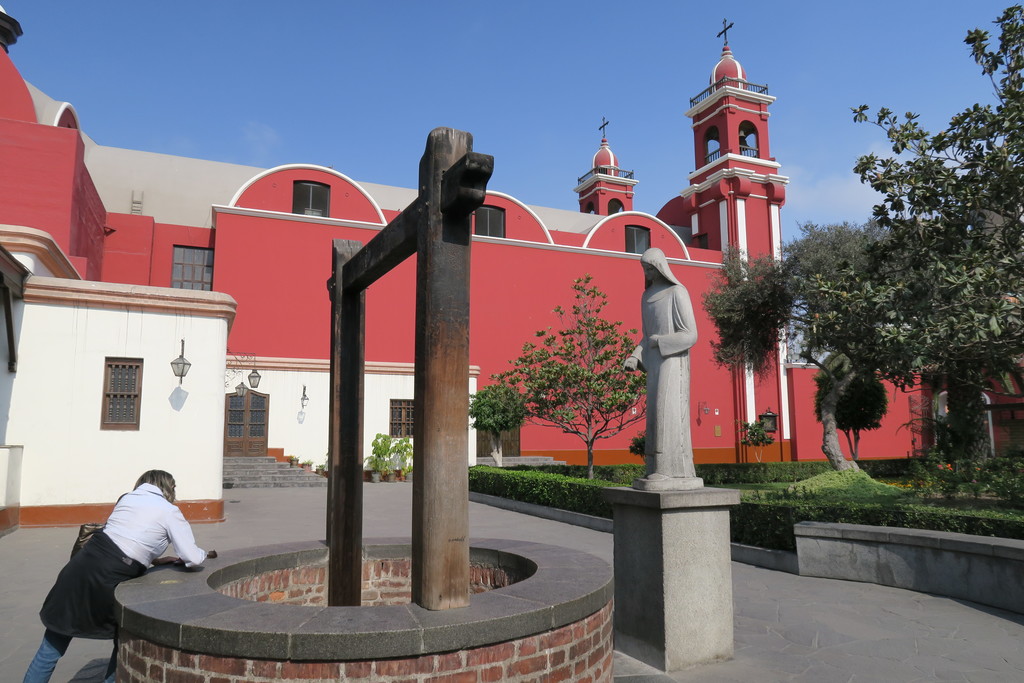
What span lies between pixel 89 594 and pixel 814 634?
200 inches

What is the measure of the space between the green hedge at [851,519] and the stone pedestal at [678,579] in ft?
11.8

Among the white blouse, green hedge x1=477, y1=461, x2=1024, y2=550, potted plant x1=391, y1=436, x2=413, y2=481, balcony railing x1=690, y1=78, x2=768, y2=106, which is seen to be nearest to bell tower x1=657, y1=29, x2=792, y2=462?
balcony railing x1=690, y1=78, x2=768, y2=106

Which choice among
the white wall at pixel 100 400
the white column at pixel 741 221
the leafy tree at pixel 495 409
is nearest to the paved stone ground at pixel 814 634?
the white wall at pixel 100 400

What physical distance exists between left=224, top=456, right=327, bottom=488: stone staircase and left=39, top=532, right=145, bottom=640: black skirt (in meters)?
14.3

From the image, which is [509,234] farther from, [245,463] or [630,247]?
[245,463]

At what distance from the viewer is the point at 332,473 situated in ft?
14.4

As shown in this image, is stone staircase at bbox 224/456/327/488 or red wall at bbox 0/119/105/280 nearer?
red wall at bbox 0/119/105/280

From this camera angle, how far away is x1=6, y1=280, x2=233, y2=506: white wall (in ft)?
34.0

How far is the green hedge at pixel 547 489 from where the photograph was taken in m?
11.5

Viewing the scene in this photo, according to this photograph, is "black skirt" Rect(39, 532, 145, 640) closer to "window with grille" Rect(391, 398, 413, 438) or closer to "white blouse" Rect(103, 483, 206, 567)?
"white blouse" Rect(103, 483, 206, 567)

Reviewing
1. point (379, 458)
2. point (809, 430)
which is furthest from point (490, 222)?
point (809, 430)

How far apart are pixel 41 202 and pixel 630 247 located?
62.9ft

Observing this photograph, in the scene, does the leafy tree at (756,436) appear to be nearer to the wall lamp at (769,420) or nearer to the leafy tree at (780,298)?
the wall lamp at (769,420)

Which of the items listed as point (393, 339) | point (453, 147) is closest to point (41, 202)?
point (393, 339)
